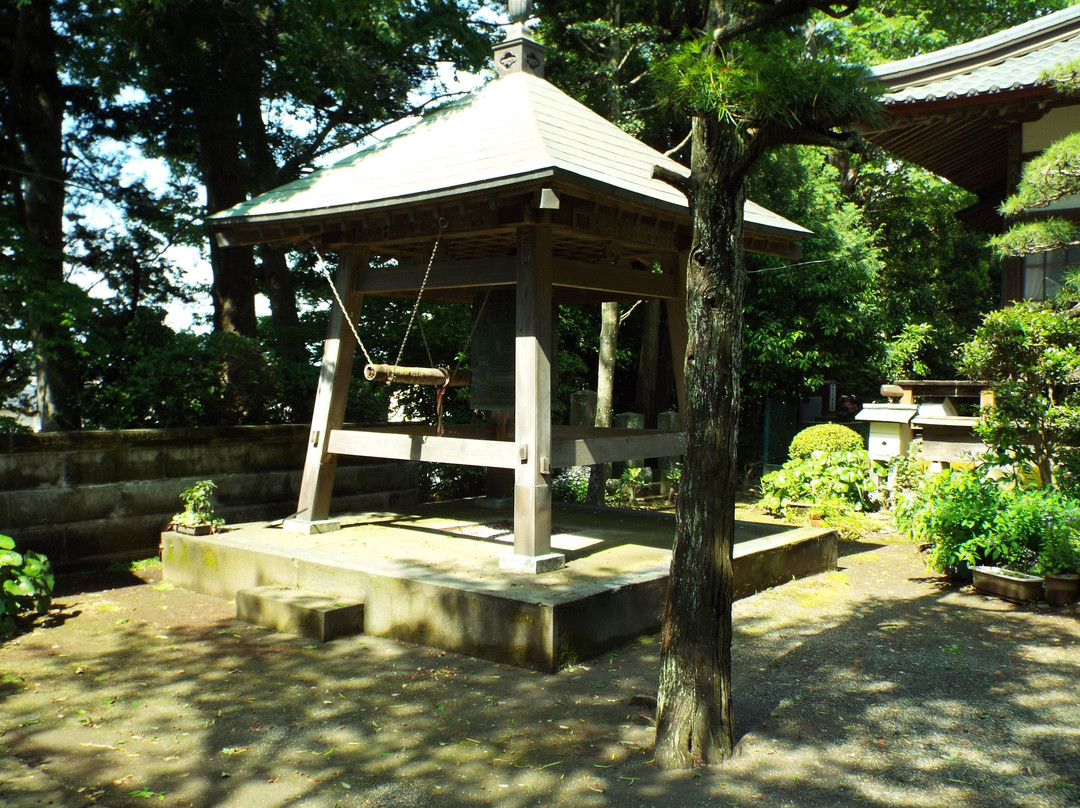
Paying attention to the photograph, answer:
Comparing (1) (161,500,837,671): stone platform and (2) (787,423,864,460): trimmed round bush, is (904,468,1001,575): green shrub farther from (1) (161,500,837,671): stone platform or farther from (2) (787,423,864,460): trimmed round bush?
(2) (787,423,864,460): trimmed round bush

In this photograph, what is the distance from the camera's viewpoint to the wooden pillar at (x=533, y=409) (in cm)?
654

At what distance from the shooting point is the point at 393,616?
637cm

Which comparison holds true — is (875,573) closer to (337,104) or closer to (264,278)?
(264,278)

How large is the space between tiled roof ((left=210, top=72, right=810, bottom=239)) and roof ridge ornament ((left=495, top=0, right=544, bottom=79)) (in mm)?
129

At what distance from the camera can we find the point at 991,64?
10.6 meters

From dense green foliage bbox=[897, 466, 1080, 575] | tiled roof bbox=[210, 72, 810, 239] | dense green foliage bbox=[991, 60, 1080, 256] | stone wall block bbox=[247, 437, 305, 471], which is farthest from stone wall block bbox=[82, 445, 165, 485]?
dense green foliage bbox=[991, 60, 1080, 256]

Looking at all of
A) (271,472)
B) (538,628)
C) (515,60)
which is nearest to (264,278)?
(271,472)

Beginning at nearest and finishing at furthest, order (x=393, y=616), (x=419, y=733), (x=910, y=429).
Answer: (x=419, y=733) → (x=393, y=616) → (x=910, y=429)

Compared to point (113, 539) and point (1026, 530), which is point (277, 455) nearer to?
point (113, 539)

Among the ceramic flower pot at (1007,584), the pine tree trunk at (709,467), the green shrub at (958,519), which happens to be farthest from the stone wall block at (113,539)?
the ceramic flower pot at (1007,584)

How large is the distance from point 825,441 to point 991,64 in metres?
5.46

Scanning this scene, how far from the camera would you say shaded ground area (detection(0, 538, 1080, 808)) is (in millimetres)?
3994

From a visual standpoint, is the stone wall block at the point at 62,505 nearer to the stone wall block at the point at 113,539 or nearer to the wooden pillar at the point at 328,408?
the stone wall block at the point at 113,539

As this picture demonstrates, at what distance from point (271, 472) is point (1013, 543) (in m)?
7.31
